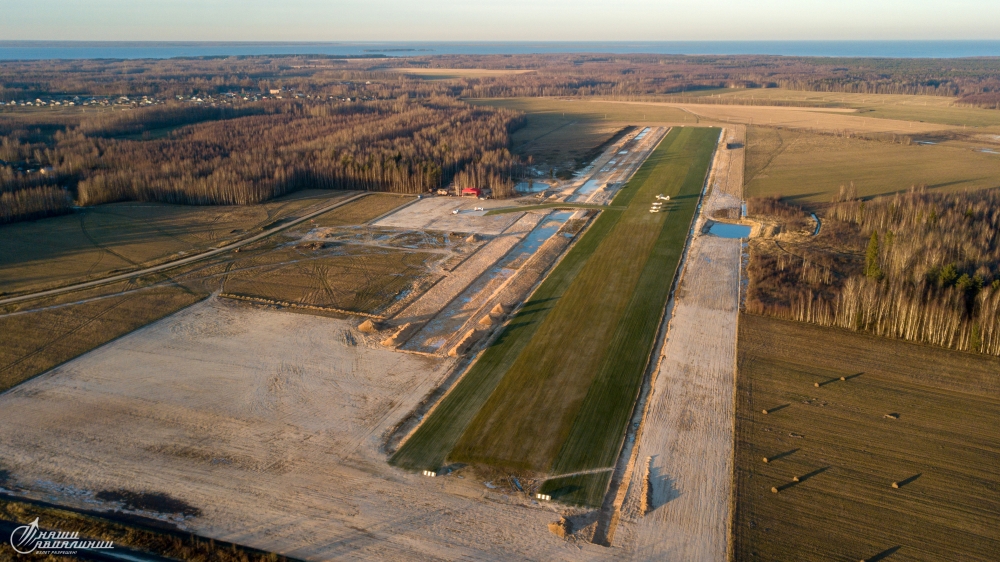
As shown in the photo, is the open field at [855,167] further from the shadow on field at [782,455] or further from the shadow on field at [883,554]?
the shadow on field at [883,554]

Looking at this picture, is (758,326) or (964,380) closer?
(964,380)

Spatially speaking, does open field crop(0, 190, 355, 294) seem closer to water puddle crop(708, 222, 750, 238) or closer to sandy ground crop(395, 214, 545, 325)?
sandy ground crop(395, 214, 545, 325)

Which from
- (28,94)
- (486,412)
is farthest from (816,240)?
(28,94)

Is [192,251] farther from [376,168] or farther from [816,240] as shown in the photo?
[816,240]

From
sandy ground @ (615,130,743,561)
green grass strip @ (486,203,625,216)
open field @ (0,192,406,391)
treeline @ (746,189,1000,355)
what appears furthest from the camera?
green grass strip @ (486,203,625,216)

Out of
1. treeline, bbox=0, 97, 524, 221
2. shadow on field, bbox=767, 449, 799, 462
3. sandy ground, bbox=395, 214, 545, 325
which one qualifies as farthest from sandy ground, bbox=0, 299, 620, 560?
treeline, bbox=0, 97, 524, 221

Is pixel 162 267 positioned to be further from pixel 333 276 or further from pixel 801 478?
pixel 801 478

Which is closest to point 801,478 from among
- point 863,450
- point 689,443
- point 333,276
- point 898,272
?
point 863,450
